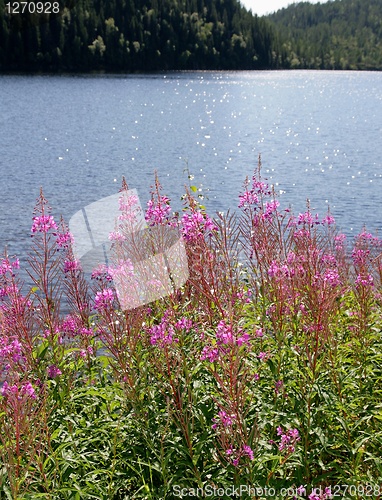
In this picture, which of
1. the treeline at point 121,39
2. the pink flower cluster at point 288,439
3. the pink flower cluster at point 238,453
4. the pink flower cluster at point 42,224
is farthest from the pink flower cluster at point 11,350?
the treeline at point 121,39

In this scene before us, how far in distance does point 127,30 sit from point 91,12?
1130 cm

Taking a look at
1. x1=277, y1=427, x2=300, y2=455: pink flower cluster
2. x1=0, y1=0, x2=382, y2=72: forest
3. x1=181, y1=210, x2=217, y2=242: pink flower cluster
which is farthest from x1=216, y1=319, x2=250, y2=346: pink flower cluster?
x1=0, y1=0, x2=382, y2=72: forest

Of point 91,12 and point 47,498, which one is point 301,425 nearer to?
point 47,498

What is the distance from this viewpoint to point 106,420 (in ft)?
18.8

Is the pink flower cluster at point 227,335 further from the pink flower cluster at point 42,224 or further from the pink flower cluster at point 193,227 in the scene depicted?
the pink flower cluster at point 42,224

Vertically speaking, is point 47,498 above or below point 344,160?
above

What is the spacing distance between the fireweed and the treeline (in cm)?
13961

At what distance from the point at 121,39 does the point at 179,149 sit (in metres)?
115

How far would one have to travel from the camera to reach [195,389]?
Answer: 18.2ft

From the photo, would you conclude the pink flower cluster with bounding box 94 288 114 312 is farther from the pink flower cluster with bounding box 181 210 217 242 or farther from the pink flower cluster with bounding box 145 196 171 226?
the pink flower cluster with bounding box 145 196 171 226

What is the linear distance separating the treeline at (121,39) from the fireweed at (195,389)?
5497 inches

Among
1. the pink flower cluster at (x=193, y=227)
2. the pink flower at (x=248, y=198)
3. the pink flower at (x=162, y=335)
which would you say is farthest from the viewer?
the pink flower at (x=248, y=198)

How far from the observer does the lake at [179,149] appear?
3103 centimetres

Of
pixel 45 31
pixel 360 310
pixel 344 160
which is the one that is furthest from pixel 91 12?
pixel 360 310
